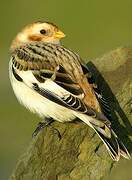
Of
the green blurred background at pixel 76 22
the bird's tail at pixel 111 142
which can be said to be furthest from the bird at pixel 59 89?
the green blurred background at pixel 76 22

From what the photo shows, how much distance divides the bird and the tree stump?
0.16 metres

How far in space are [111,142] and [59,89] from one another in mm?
782

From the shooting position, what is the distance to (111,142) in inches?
327

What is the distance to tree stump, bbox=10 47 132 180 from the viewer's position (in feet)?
27.6

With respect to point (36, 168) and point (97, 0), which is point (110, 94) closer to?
point (36, 168)

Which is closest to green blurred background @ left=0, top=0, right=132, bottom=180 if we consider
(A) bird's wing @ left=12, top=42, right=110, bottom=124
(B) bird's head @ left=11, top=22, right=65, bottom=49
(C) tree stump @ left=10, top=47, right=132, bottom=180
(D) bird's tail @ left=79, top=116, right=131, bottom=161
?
(B) bird's head @ left=11, top=22, right=65, bottom=49

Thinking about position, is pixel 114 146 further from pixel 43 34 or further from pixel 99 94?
pixel 43 34

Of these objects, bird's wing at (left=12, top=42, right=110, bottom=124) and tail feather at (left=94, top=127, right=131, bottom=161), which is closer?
tail feather at (left=94, top=127, right=131, bottom=161)

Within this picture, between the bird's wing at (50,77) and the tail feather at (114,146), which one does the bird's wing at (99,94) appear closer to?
the bird's wing at (50,77)

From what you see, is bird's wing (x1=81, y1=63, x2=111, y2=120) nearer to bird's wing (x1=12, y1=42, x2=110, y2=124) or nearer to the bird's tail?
bird's wing (x1=12, y1=42, x2=110, y2=124)

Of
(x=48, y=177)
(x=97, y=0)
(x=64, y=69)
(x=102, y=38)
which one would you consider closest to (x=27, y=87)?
(x=64, y=69)

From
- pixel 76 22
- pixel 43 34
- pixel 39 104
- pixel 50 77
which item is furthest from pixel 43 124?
pixel 76 22

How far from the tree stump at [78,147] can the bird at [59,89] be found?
16 cm

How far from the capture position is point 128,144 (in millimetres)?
8719
